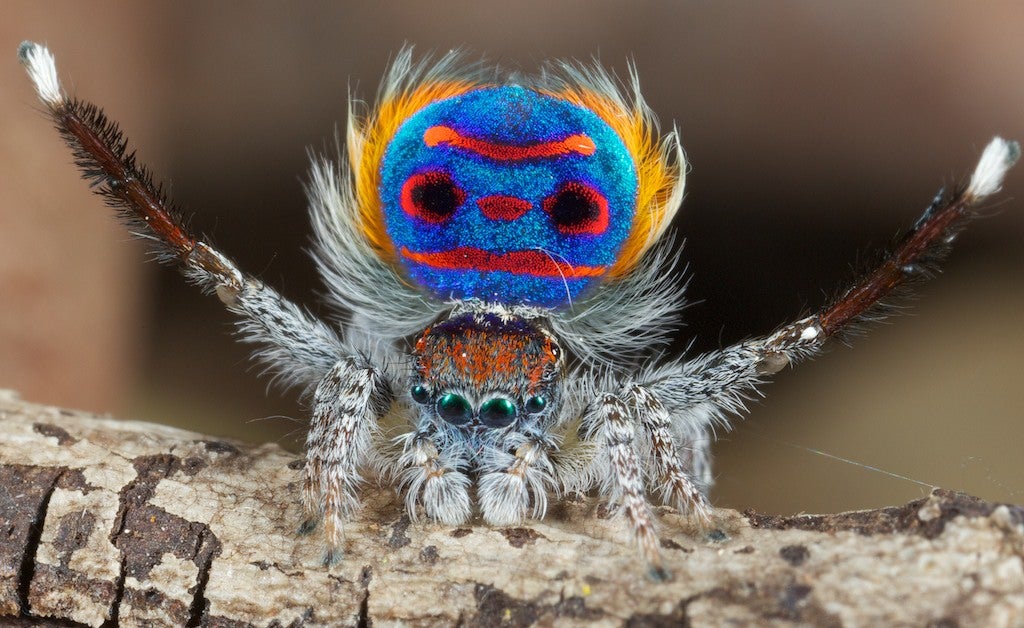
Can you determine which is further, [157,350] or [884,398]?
[157,350]

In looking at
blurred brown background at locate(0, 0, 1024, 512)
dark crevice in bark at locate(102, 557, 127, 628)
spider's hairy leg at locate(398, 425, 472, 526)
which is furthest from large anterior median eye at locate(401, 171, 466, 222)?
blurred brown background at locate(0, 0, 1024, 512)

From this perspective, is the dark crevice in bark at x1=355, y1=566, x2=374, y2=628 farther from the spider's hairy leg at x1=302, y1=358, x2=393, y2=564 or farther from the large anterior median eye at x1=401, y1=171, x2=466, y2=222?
the large anterior median eye at x1=401, y1=171, x2=466, y2=222

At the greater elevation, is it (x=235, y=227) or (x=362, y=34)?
(x=362, y=34)

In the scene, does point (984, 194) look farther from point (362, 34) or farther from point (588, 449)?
point (362, 34)

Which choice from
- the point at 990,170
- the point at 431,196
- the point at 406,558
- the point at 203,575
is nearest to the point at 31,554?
the point at 203,575

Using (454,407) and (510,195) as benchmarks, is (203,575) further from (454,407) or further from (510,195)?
(510,195)

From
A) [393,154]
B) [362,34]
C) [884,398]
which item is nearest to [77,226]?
[362,34]
